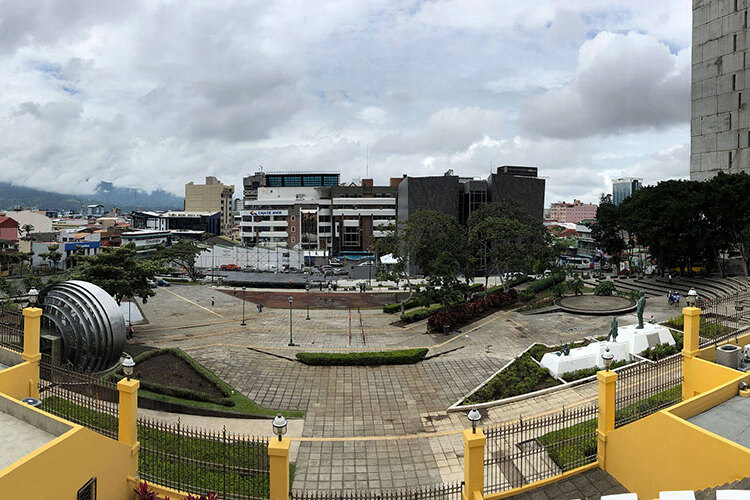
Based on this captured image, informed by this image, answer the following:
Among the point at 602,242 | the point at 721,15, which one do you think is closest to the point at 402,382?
the point at 602,242

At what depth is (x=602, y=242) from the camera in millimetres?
57938

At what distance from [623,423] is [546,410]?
16.4ft

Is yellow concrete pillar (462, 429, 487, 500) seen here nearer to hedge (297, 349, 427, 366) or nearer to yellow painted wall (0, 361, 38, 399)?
yellow painted wall (0, 361, 38, 399)

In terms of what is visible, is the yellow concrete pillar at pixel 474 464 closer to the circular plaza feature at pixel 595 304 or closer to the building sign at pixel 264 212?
the circular plaza feature at pixel 595 304

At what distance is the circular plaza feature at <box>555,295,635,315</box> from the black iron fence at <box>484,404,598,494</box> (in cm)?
1920

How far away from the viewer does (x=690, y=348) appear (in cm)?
1389

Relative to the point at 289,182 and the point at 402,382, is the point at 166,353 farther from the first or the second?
the point at 289,182

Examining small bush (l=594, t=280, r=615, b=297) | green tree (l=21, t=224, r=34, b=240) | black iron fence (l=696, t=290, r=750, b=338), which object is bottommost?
small bush (l=594, t=280, r=615, b=297)

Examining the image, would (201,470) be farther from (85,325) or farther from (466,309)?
(466,309)

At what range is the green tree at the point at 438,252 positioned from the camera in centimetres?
3244

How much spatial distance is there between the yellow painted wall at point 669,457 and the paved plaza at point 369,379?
14.3 feet

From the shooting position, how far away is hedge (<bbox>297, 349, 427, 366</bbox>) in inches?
901

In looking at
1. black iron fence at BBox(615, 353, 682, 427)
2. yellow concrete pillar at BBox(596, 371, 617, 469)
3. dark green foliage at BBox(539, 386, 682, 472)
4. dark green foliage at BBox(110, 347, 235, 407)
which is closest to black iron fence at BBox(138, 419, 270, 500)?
dark green foliage at BBox(110, 347, 235, 407)

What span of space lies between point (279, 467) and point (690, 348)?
12.5m
